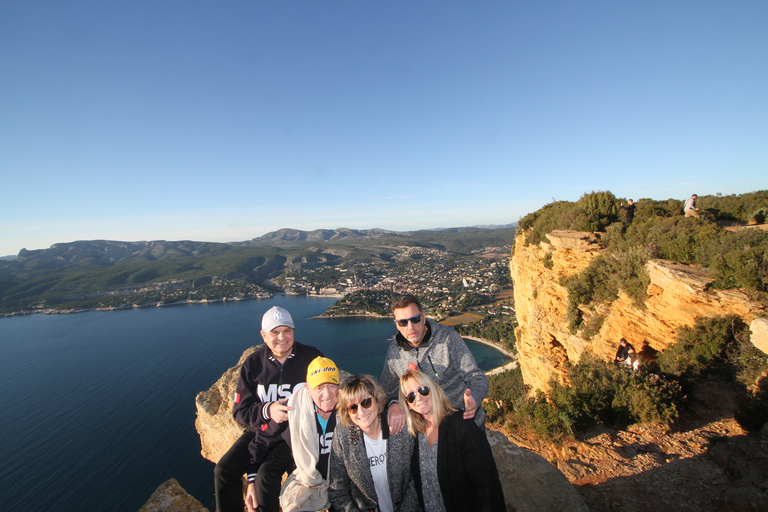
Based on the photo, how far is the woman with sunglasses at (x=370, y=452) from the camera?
7.52 feet

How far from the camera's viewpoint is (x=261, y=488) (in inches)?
108

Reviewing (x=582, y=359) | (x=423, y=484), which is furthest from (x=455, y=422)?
(x=582, y=359)

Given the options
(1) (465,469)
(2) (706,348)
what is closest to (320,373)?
(1) (465,469)

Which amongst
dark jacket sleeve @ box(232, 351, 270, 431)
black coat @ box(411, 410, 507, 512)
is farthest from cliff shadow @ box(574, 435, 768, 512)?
dark jacket sleeve @ box(232, 351, 270, 431)

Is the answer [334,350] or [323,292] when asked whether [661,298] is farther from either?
[323,292]

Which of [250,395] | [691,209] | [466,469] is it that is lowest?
[466,469]

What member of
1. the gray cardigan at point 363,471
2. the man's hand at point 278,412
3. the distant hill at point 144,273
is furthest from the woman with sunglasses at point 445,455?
the distant hill at point 144,273

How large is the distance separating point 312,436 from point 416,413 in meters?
0.96

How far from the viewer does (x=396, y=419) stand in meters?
2.29

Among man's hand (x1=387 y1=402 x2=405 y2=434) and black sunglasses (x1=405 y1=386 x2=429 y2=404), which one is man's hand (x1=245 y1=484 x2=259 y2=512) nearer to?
man's hand (x1=387 y1=402 x2=405 y2=434)

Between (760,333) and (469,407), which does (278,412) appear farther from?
(760,333)

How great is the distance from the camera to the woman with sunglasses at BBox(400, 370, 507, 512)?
6.98 ft

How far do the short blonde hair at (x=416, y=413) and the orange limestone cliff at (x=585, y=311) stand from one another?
652 cm

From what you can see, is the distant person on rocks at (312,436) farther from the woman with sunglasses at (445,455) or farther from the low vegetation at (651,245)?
the low vegetation at (651,245)
